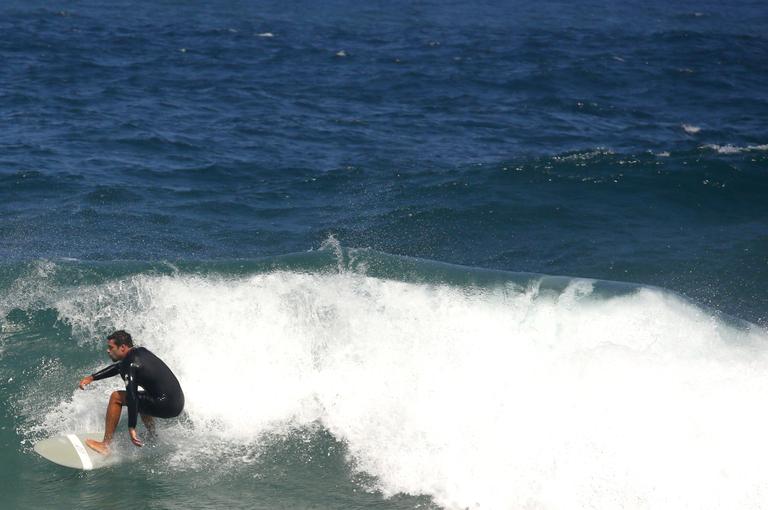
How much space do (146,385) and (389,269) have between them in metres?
5.19

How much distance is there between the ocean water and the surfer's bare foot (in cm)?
22

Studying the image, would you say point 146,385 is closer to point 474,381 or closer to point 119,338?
point 119,338

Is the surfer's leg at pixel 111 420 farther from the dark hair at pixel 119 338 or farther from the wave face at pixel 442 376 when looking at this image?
the wave face at pixel 442 376

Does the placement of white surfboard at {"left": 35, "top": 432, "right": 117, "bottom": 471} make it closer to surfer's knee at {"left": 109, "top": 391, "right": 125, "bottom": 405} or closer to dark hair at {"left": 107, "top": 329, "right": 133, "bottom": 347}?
surfer's knee at {"left": 109, "top": 391, "right": 125, "bottom": 405}

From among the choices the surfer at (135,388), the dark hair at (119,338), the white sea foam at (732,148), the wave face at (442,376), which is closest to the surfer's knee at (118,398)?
the surfer at (135,388)

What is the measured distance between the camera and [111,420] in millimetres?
9633

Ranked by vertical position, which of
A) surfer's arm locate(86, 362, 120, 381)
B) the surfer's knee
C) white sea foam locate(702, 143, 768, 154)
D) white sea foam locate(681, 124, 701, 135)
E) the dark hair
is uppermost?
white sea foam locate(681, 124, 701, 135)

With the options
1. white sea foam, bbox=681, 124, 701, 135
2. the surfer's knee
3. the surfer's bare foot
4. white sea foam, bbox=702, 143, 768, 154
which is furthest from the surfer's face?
white sea foam, bbox=681, 124, 701, 135

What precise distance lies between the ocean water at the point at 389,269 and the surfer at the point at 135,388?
1.64ft

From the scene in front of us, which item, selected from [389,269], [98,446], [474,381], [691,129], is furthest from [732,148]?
[98,446]

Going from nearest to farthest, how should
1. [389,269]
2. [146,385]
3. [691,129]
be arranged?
[146,385]
[389,269]
[691,129]

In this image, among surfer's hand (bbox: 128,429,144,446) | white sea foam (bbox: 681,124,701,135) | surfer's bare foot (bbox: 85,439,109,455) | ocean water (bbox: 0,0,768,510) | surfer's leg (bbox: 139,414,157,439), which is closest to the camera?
surfer's hand (bbox: 128,429,144,446)

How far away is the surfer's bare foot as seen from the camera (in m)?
9.62

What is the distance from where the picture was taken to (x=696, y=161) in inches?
819
